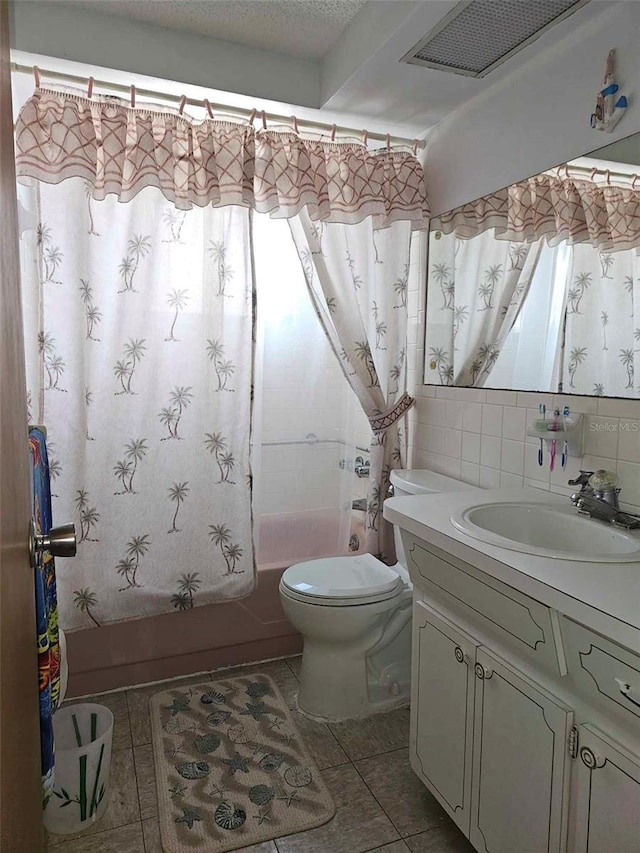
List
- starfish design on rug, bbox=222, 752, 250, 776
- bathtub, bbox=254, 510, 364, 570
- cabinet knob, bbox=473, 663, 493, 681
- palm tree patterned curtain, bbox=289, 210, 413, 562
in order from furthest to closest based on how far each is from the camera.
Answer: bathtub, bbox=254, 510, 364, 570 → palm tree patterned curtain, bbox=289, 210, 413, 562 → starfish design on rug, bbox=222, 752, 250, 776 → cabinet knob, bbox=473, 663, 493, 681

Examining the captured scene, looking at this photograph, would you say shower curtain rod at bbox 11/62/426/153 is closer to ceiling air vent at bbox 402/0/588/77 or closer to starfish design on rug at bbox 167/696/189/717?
ceiling air vent at bbox 402/0/588/77

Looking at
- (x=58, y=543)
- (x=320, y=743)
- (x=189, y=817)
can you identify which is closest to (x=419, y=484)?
(x=320, y=743)

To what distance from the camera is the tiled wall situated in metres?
1.59

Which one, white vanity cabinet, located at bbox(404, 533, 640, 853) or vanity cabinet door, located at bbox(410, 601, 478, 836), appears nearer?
white vanity cabinet, located at bbox(404, 533, 640, 853)

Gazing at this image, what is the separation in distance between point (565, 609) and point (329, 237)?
5.69ft

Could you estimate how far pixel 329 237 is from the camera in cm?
233

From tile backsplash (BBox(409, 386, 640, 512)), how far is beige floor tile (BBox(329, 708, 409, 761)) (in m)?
0.90

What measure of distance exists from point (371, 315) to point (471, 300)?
0.42m

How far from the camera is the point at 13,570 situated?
0.66m

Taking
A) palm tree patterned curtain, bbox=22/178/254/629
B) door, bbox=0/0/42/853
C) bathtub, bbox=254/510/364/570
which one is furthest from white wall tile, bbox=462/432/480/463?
door, bbox=0/0/42/853

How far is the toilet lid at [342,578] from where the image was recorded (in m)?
2.00

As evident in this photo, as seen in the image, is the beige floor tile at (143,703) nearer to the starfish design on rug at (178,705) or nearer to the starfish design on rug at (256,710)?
the starfish design on rug at (178,705)

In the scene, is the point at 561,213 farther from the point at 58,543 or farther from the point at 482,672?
the point at 58,543

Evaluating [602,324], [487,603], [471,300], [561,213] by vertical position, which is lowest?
[487,603]
